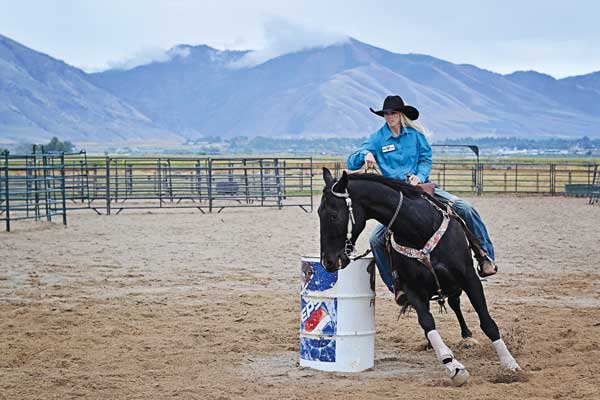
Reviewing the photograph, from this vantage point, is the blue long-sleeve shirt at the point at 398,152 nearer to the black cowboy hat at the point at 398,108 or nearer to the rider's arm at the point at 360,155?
the rider's arm at the point at 360,155

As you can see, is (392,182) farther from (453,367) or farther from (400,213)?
(453,367)

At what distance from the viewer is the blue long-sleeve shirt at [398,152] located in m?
6.87

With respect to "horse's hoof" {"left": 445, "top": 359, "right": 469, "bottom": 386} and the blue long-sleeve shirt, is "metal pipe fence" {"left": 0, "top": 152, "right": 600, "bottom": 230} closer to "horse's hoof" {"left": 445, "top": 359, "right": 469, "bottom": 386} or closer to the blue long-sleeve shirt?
the blue long-sleeve shirt

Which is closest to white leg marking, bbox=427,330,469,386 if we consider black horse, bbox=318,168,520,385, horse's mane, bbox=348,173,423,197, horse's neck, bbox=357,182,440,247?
black horse, bbox=318,168,520,385

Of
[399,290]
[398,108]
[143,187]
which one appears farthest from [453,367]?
[143,187]

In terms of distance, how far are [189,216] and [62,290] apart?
12978mm

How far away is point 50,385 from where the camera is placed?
6.32 meters

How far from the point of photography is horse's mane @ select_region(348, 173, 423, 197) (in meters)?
6.39

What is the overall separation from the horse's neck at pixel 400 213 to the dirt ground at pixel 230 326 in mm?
1032

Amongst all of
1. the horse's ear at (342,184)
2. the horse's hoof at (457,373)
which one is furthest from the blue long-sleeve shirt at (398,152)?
the horse's hoof at (457,373)

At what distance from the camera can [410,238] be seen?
6.39 metres

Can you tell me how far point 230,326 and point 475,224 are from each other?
281 centimetres

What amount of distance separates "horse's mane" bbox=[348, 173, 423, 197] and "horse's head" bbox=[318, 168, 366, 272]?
0.25 m

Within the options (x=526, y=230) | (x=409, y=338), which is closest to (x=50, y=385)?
(x=409, y=338)
